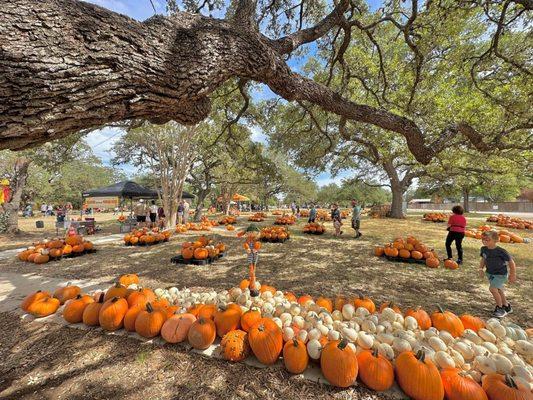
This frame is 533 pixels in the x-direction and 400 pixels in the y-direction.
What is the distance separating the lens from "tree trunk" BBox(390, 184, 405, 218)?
861 inches

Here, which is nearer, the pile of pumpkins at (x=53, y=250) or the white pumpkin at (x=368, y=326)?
the white pumpkin at (x=368, y=326)

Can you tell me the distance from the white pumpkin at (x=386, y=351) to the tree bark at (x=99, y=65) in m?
3.12

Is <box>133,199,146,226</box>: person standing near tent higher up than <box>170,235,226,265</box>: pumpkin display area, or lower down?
higher up

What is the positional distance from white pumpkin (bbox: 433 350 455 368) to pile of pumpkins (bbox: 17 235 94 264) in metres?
8.94

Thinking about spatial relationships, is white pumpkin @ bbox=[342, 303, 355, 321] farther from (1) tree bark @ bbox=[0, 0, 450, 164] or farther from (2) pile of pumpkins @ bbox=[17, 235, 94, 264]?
(2) pile of pumpkins @ bbox=[17, 235, 94, 264]

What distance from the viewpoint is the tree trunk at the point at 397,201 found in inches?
861

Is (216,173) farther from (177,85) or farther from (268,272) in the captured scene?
(177,85)

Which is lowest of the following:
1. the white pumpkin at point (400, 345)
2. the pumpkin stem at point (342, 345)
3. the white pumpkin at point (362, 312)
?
the white pumpkin at point (400, 345)

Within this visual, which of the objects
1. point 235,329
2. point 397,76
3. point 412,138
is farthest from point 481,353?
point 397,76

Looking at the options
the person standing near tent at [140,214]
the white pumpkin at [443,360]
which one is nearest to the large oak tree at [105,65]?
the white pumpkin at [443,360]

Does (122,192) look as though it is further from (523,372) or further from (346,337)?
(523,372)

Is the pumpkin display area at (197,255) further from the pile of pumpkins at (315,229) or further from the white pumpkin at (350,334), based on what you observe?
the pile of pumpkins at (315,229)

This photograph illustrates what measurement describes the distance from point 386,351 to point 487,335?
3.90ft

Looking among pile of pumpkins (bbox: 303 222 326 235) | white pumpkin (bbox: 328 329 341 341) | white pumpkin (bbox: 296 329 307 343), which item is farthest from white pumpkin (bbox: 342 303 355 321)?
pile of pumpkins (bbox: 303 222 326 235)
